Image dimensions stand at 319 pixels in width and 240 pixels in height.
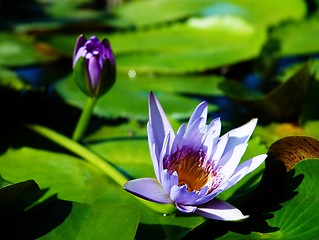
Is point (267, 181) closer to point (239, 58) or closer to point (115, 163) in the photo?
point (115, 163)

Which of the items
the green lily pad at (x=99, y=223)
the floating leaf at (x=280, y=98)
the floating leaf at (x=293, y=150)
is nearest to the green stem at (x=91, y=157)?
the green lily pad at (x=99, y=223)

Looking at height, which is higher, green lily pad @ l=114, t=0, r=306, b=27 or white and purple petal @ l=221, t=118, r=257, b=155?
white and purple petal @ l=221, t=118, r=257, b=155

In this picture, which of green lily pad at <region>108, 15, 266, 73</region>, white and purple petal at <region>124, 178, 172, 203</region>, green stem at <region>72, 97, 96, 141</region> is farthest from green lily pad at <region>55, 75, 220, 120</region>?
white and purple petal at <region>124, 178, 172, 203</region>

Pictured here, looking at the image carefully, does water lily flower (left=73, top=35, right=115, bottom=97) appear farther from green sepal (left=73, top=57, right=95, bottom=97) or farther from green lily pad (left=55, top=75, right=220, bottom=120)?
green lily pad (left=55, top=75, right=220, bottom=120)

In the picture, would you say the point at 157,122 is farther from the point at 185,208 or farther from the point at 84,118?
the point at 84,118

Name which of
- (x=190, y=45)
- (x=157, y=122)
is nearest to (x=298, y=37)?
(x=190, y=45)
